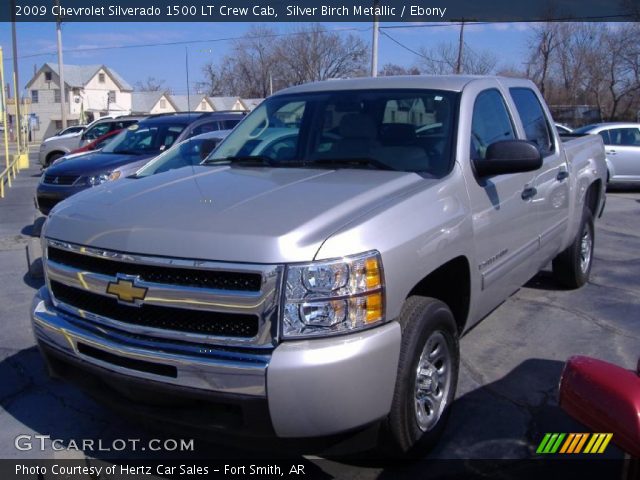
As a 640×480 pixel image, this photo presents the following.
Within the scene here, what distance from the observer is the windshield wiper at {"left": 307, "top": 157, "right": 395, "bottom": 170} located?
381 centimetres

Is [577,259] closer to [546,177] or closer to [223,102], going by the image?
[546,177]

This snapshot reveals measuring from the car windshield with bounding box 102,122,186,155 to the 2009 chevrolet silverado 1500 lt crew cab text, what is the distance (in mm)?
6873

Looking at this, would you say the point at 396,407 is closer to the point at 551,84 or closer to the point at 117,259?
the point at 117,259

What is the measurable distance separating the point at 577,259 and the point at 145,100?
78.6 m

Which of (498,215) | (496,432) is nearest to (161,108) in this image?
(498,215)

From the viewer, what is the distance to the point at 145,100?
79062 mm

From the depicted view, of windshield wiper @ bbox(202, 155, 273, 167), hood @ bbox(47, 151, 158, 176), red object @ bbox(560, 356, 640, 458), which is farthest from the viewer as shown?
hood @ bbox(47, 151, 158, 176)

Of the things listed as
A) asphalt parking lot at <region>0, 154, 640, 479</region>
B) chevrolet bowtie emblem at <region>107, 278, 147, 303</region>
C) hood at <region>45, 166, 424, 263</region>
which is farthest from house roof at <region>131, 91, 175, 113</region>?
chevrolet bowtie emblem at <region>107, 278, 147, 303</region>

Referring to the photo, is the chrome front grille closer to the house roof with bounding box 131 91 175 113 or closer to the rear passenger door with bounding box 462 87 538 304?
the rear passenger door with bounding box 462 87 538 304

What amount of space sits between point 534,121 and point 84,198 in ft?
11.6

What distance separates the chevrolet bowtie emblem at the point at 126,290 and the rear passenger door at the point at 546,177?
9.74 feet

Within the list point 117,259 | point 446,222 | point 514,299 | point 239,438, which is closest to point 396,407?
point 239,438

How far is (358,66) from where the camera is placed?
50562mm

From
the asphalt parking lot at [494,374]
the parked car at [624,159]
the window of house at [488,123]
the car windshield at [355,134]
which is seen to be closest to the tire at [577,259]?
the asphalt parking lot at [494,374]
